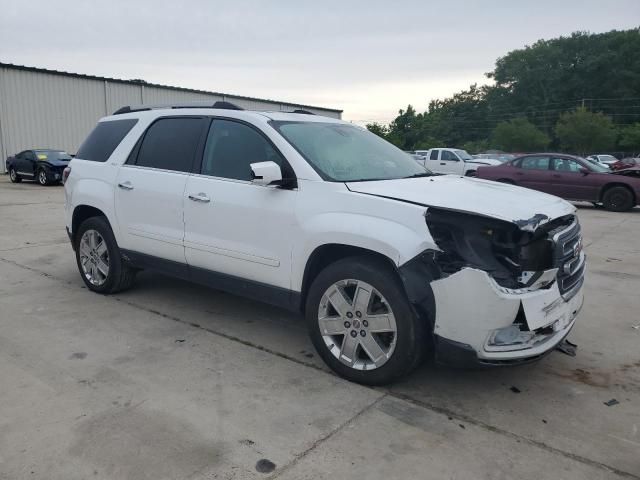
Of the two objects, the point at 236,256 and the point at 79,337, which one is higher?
the point at 236,256

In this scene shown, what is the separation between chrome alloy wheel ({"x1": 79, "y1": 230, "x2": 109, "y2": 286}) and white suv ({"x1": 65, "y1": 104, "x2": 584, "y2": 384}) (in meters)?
0.15

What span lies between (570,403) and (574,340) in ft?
3.91

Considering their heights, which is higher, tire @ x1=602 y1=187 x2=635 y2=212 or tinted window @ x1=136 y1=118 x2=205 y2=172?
tinted window @ x1=136 y1=118 x2=205 y2=172

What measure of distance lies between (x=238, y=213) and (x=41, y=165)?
19144 millimetres

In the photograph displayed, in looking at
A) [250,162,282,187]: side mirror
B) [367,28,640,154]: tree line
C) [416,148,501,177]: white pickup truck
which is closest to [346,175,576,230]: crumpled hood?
[250,162,282,187]: side mirror

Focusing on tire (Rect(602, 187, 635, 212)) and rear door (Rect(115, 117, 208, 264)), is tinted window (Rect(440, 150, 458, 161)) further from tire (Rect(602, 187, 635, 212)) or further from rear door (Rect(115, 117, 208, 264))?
rear door (Rect(115, 117, 208, 264))

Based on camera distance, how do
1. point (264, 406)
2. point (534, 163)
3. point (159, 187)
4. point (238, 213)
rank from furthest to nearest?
point (534, 163)
point (159, 187)
point (238, 213)
point (264, 406)

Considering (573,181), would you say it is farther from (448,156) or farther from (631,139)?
(631,139)

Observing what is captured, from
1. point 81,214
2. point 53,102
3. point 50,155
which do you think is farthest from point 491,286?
point 53,102

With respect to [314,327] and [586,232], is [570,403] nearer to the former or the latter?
[314,327]

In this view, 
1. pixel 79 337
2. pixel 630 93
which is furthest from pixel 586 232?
pixel 630 93

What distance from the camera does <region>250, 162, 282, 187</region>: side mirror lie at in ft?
11.8

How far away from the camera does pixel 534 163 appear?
1482 cm

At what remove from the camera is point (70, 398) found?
3.26 m
